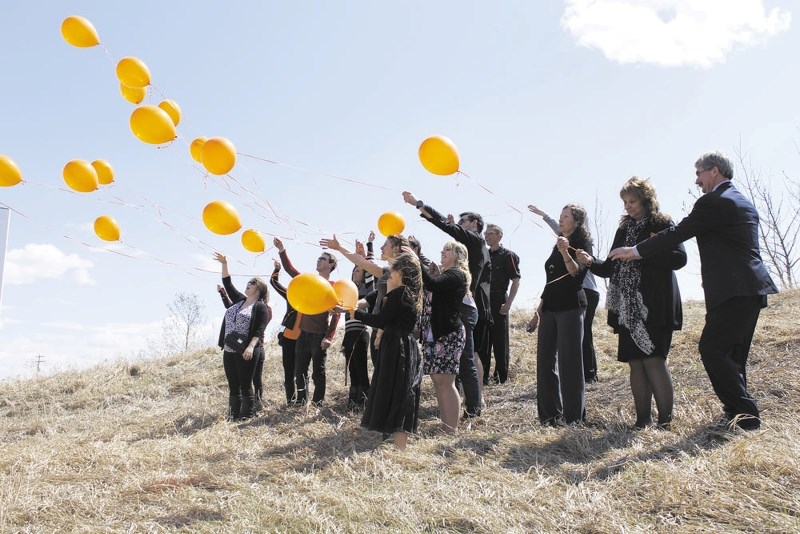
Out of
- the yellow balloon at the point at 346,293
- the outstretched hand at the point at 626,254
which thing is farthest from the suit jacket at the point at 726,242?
the yellow balloon at the point at 346,293

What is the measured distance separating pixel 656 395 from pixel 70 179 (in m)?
5.15

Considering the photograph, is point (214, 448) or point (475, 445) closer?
point (475, 445)

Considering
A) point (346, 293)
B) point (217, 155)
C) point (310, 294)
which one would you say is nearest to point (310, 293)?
point (310, 294)

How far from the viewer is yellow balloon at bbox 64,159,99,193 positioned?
5723 millimetres

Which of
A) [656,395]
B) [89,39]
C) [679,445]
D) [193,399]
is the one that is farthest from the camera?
[193,399]

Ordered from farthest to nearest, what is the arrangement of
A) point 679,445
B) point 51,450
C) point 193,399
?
point 193,399, point 51,450, point 679,445

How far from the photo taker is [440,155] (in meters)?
5.23

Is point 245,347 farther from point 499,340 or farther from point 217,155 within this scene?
point 499,340

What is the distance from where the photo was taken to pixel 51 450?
16.3 feet

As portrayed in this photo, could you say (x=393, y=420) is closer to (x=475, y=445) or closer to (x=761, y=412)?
(x=475, y=445)

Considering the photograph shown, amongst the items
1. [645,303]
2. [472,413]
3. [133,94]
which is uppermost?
[133,94]

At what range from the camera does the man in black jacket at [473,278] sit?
5.29 metres

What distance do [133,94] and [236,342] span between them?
8.75 feet

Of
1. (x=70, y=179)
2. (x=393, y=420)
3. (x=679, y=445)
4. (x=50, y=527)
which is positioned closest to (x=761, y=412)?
(x=679, y=445)
